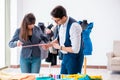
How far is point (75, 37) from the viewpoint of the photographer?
118 inches

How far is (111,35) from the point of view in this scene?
797 centimetres

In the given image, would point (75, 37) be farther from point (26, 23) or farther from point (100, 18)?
point (100, 18)

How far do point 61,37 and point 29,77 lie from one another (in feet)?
2.81

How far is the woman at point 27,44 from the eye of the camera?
3.66 meters

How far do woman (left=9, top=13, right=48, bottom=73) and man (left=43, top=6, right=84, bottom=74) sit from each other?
56 cm

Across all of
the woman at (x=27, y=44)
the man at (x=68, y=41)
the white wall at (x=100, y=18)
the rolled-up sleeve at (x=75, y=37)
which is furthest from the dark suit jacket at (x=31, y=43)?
the white wall at (x=100, y=18)

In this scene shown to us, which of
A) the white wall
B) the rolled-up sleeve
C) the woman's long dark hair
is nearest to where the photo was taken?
the rolled-up sleeve

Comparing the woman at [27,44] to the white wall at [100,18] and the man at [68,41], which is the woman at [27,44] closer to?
the man at [68,41]

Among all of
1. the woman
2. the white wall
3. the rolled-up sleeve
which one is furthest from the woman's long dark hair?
the white wall

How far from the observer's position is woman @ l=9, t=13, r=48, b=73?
3658 mm

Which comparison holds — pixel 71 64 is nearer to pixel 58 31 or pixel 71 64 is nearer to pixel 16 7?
pixel 58 31

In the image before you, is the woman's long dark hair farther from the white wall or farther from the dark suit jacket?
the white wall

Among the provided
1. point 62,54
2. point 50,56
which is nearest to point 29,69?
point 62,54

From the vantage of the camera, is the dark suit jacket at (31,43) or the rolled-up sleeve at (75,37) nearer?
the rolled-up sleeve at (75,37)
